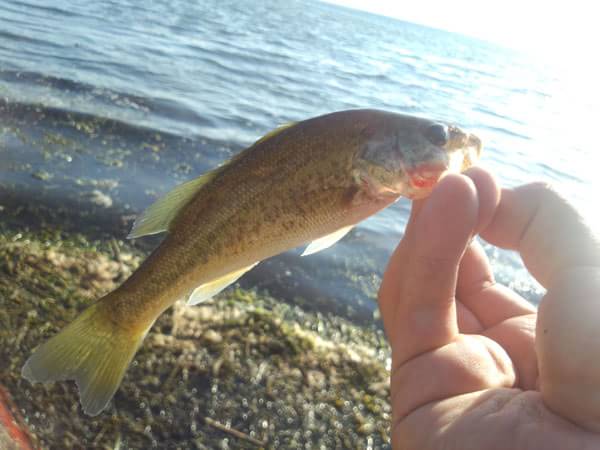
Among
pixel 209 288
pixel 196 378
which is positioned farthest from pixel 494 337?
pixel 196 378

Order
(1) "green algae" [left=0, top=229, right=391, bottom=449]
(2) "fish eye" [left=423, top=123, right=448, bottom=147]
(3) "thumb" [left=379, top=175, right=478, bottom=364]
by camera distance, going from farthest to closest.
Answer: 1. (1) "green algae" [left=0, top=229, right=391, bottom=449]
2. (2) "fish eye" [left=423, top=123, right=448, bottom=147]
3. (3) "thumb" [left=379, top=175, right=478, bottom=364]

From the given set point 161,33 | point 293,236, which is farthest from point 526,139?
point 293,236

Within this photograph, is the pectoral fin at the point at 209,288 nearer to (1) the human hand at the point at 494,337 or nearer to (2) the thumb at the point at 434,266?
(1) the human hand at the point at 494,337

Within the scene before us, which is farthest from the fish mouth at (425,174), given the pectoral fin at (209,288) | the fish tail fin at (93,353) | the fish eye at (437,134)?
the fish tail fin at (93,353)

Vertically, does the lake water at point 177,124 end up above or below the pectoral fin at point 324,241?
below

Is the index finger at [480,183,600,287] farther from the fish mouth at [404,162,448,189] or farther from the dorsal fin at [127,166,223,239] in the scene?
the dorsal fin at [127,166,223,239]

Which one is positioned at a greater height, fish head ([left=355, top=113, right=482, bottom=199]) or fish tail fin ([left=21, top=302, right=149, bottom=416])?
fish head ([left=355, top=113, right=482, bottom=199])

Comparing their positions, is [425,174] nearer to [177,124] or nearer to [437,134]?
[437,134]

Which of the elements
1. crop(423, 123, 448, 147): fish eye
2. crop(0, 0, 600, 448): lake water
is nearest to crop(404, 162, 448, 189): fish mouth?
crop(423, 123, 448, 147): fish eye
